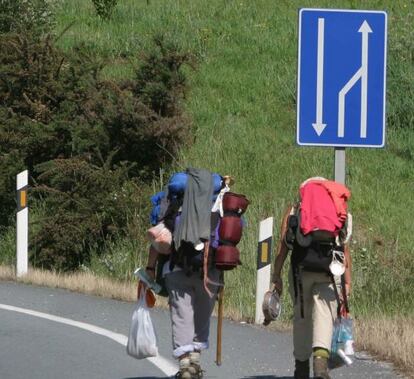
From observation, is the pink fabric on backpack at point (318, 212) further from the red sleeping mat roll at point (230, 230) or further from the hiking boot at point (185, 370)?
the hiking boot at point (185, 370)

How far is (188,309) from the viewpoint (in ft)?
29.3

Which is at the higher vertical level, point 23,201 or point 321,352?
point 23,201

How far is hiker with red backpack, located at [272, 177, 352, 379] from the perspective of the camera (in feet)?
26.9

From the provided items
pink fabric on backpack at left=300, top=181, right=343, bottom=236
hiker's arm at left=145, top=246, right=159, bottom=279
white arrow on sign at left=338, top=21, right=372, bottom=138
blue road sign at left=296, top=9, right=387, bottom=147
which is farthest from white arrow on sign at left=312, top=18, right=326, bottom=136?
hiker's arm at left=145, top=246, right=159, bottom=279

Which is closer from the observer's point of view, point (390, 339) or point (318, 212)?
point (318, 212)

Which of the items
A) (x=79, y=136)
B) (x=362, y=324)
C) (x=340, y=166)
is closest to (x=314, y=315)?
(x=340, y=166)

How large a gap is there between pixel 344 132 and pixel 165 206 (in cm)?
161

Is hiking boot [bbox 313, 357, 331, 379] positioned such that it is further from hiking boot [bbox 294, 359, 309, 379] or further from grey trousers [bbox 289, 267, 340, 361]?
hiking boot [bbox 294, 359, 309, 379]

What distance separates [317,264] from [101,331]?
3.81 metres

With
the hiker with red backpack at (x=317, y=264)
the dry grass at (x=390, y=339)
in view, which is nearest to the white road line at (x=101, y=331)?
the hiker with red backpack at (x=317, y=264)

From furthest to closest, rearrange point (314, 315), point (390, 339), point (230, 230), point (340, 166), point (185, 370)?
point (390, 339) → point (340, 166) → point (230, 230) → point (185, 370) → point (314, 315)

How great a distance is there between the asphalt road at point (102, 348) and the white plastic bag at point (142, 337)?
0.45 metres

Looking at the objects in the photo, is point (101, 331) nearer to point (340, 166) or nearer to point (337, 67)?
point (340, 166)

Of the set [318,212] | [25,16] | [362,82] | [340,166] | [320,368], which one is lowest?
[320,368]
